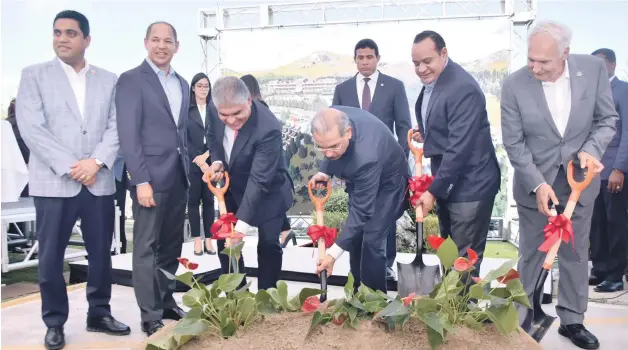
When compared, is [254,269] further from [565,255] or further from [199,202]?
[565,255]

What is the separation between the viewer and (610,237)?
457cm

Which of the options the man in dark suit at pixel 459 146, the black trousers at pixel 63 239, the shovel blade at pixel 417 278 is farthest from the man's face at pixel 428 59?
the black trousers at pixel 63 239

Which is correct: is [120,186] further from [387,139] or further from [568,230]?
[568,230]

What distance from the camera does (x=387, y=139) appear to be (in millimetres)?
2949

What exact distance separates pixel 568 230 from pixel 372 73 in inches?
91.0

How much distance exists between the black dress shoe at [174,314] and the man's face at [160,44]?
1409 millimetres

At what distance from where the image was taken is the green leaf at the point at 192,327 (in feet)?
6.70

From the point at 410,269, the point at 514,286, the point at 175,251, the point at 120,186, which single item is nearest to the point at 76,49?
the point at 175,251

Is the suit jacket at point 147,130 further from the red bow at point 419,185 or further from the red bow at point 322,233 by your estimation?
the red bow at point 419,185

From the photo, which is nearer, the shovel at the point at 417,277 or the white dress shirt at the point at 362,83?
the shovel at the point at 417,277

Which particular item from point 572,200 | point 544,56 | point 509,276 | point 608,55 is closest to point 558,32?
point 544,56

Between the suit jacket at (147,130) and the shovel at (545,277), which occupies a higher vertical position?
the suit jacket at (147,130)

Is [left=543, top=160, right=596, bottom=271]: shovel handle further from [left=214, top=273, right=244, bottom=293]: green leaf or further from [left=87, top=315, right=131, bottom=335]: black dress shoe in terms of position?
[left=87, top=315, right=131, bottom=335]: black dress shoe

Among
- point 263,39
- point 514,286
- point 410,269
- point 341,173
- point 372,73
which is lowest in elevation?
point 410,269
